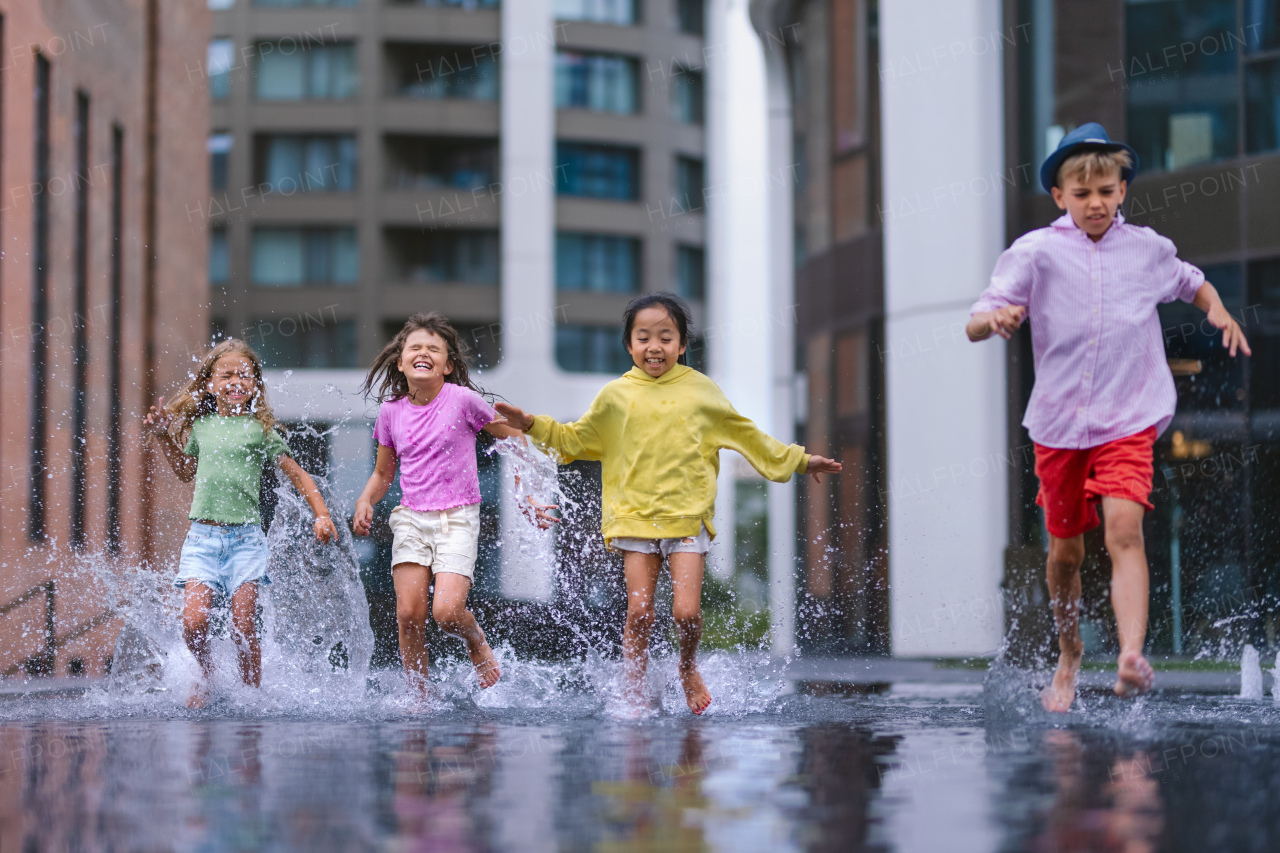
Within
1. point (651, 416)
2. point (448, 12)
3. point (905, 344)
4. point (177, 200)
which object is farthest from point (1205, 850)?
point (448, 12)

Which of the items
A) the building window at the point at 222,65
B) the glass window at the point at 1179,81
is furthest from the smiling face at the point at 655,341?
the building window at the point at 222,65

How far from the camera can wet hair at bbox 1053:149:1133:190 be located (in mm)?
5613

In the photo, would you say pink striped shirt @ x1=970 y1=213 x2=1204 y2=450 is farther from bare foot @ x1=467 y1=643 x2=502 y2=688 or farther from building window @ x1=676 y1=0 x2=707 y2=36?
building window @ x1=676 y1=0 x2=707 y2=36

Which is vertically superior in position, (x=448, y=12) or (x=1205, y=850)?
(x=448, y=12)

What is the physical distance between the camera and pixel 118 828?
131 inches

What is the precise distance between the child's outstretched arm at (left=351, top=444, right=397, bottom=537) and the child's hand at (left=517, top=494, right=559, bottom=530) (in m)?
A: 0.61

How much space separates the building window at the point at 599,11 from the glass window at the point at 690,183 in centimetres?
386

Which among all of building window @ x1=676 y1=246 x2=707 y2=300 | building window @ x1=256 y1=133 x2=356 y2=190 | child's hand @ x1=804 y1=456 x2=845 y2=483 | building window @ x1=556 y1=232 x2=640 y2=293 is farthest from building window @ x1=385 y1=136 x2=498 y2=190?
child's hand @ x1=804 y1=456 x2=845 y2=483

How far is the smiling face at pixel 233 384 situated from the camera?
7082mm

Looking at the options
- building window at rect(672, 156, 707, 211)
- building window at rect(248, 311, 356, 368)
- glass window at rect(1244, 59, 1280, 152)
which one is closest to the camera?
glass window at rect(1244, 59, 1280, 152)

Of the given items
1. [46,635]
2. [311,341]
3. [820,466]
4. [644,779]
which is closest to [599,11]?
[311,341]

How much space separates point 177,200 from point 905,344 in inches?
440

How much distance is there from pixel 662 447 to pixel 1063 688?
182cm

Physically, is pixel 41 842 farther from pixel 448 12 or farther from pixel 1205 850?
pixel 448 12
